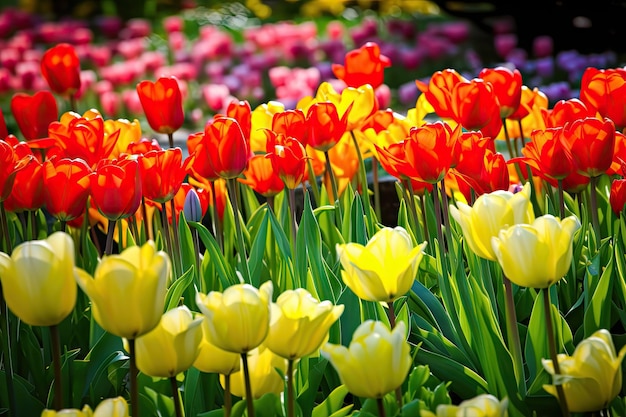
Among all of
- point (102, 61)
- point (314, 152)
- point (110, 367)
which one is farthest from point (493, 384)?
point (102, 61)

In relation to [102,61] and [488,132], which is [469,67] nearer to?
[102,61]

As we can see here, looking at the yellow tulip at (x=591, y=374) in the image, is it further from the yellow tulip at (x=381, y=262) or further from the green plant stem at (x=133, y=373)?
the green plant stem at (x=133, y=373)

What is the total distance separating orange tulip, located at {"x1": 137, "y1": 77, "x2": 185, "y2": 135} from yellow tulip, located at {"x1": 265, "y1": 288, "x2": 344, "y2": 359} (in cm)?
105

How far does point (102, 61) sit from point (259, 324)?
5.92 m

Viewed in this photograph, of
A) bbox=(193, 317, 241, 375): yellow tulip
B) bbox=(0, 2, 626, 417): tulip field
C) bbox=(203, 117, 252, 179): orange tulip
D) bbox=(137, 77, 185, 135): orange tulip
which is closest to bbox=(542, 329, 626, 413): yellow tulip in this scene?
bbox=(0, 2, 626, 417): tulip field

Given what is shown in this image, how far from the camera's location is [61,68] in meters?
2.66

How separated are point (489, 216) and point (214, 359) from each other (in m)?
0.50

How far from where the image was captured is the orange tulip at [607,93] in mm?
2090

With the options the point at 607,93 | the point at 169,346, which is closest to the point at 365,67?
the point at 607,93

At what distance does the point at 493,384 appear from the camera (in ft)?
5.16

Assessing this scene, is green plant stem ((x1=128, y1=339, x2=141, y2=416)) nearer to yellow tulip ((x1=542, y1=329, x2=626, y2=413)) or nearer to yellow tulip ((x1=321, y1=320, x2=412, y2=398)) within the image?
yellow tulip ((x1=321, y1=320, x2=412, y2=398))

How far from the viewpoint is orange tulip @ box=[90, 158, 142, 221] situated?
1.70 meters

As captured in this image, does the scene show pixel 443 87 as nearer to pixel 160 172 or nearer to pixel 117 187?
pixel 160 172

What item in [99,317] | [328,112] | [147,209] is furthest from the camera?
[147,209]
